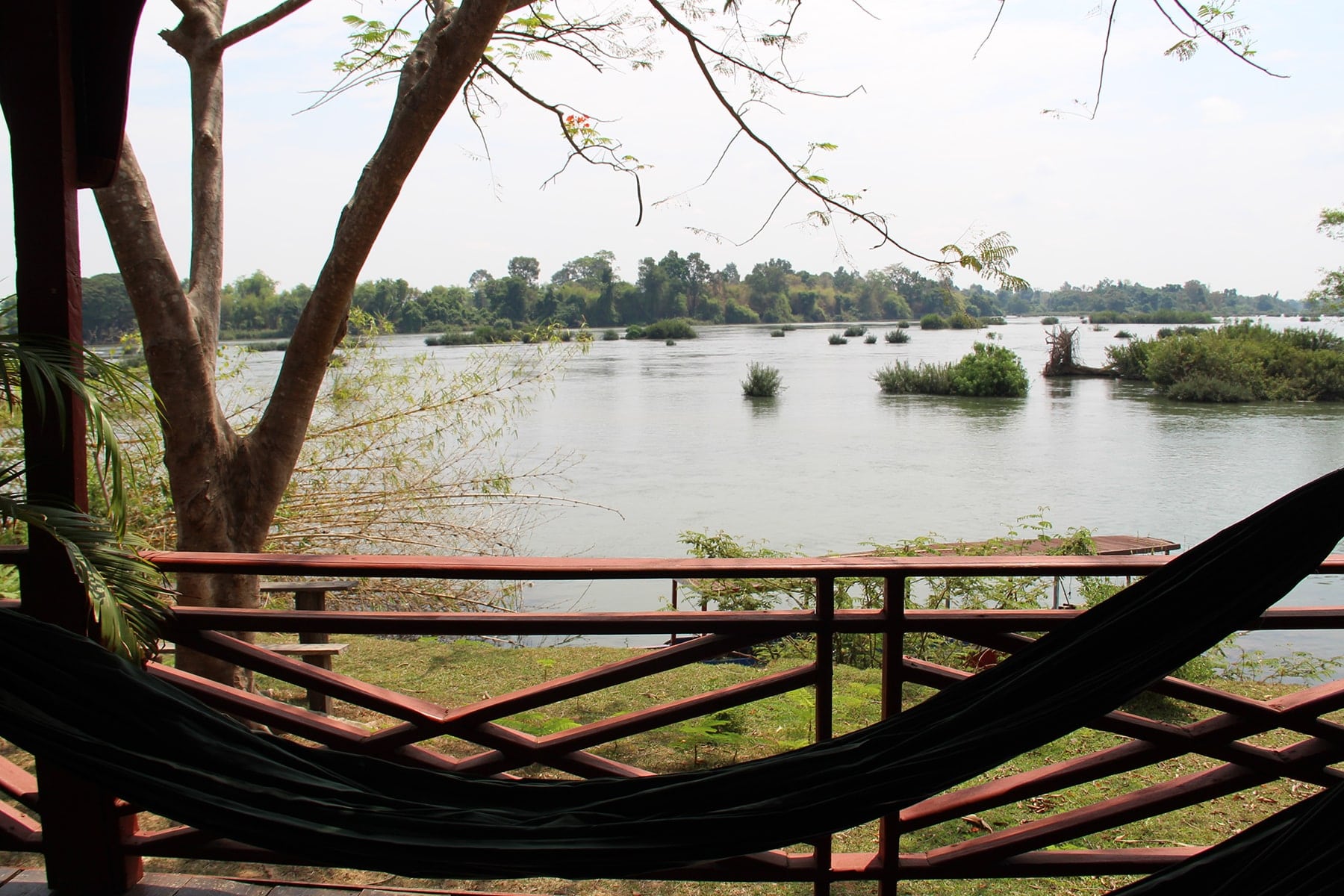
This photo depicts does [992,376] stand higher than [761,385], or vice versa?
[992,376]

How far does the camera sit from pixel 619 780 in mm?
1212

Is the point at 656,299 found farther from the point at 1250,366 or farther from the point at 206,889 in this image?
the point at 206,889

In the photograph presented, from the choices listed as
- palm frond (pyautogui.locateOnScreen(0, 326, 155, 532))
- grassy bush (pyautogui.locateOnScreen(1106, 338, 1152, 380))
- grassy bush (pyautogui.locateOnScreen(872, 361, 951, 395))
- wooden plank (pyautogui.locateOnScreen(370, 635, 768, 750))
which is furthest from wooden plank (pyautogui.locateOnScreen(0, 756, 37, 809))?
grassy bush (pyautogui.locateOnScreen(1106, 338, 1152, 380))

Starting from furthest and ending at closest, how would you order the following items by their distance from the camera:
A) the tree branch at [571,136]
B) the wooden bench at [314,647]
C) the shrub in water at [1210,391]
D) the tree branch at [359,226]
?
the shrub in water at [1210,391], the tree branch at [571,136], the wooden bench at [314,647], the tree branch at [359,226]

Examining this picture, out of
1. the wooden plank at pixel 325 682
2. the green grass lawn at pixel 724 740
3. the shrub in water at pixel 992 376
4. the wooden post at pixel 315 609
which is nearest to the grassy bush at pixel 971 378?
the shrub in water at pixel 992 376

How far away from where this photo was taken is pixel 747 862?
4.86 feet

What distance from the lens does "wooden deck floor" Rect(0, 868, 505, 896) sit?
1.55 metres

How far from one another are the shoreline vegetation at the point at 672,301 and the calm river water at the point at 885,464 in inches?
47.4

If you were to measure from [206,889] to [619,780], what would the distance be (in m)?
0.85

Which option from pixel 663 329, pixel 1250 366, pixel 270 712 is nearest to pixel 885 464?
pixel 1250 366

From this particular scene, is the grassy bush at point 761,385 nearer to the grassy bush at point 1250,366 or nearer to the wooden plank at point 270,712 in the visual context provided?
the grassy bush at point 1250,366

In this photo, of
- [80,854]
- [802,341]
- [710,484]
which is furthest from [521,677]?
[802,341]

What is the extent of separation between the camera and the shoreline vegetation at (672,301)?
5.20 metres

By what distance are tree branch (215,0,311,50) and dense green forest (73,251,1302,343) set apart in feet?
3.00
